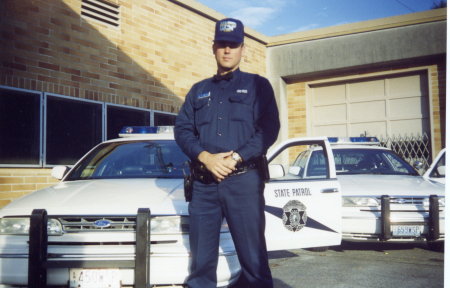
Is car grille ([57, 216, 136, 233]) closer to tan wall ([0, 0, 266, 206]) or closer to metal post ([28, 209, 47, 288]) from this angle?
metal post ([28, 209, 47, 288])

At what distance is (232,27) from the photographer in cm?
282

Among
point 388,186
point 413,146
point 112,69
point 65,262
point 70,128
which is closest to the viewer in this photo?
point 65,262

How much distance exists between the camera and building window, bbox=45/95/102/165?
21.5 feet

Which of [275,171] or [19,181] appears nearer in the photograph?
[275,171]

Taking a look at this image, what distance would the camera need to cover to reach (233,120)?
2748 millimetres

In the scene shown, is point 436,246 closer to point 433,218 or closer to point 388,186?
point 433,218

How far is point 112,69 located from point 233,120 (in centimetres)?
534

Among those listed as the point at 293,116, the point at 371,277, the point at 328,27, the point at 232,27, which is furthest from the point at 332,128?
the point at 232,27

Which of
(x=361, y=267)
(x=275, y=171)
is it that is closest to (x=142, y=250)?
(x=275, y=171)

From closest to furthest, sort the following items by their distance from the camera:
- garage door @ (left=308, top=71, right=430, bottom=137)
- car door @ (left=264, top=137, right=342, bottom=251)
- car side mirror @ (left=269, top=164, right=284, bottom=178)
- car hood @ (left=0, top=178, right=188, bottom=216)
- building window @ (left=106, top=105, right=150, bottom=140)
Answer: car hood @ (left=0, top=178, right=188, bottom=216), car side mirror @ (left=269, top=164, right=284, bottom=178), car door @ (left=264, top=137, right=342, bottom=251), building window @ (left=106, top=105, right=150, bottom=140), garage door @ (left=308, top=71, right=430, bottom=137)

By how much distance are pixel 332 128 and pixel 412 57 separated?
99.9 inches

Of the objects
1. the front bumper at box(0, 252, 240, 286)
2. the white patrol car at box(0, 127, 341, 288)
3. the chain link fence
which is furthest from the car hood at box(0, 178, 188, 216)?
the chain link fence

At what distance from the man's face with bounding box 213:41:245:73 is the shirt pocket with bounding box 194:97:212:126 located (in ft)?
0.81

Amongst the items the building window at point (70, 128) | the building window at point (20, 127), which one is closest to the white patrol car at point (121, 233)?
the building window at point (20, 127)
